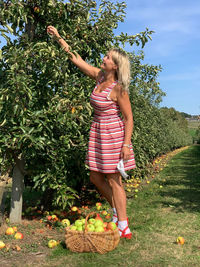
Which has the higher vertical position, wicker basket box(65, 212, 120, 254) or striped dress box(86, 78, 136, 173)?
striped dress box(86, 78, 136, 173)

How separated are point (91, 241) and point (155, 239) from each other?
39.6 inches

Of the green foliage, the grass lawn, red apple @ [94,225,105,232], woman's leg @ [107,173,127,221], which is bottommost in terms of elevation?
the grass lawn

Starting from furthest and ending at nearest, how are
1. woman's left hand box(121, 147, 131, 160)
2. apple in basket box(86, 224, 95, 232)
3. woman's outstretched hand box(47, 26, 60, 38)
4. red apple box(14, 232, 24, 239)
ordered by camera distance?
woman's outstretched hand box(47, 26, 60, 38) → red apple box(14, 232, 24, 239) → woman's left hand box(121, 147, 131, 160) → apple in basket box(86, 224, 95, 232)

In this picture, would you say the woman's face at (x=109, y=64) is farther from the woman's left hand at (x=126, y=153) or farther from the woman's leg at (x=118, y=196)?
the woman's leg at (x=118, y=196)

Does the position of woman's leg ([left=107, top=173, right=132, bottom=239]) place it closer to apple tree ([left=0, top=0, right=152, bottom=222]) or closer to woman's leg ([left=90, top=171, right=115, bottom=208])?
woman's leg ([left=90, top=171, right=115, bottom=208])

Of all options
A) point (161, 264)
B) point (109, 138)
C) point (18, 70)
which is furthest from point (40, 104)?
point (161, 264)

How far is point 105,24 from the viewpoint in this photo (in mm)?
4934

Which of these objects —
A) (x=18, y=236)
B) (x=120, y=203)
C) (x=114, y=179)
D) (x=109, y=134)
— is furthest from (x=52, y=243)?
(x=109, y=134)

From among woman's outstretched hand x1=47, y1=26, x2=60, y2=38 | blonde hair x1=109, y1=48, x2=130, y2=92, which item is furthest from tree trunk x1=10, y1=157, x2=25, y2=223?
blonde hair x1=109, y1=48, x2=130, y2=92

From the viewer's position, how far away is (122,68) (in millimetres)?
3688

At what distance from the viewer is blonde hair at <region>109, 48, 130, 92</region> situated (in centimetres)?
363

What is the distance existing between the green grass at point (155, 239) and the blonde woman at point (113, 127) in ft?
1.16

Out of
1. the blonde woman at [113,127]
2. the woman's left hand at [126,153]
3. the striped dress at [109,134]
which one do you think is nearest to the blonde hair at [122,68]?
the blonde woman at [113,127]

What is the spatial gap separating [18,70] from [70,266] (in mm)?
2341
